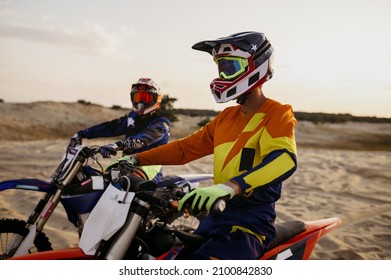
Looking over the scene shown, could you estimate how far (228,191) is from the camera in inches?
73.4

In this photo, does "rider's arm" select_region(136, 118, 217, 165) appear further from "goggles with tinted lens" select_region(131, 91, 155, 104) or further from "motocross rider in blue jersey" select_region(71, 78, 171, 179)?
"goggles with tinted lens" select_region(131, 91, 155, 104)

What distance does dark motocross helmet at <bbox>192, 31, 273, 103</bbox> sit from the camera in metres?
2.35

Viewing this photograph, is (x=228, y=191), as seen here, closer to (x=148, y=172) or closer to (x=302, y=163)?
(x=148, y=172)

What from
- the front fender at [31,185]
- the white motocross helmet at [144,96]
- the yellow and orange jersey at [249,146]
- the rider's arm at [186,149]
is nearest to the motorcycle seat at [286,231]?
the yellow and orange jersey at [249,146]

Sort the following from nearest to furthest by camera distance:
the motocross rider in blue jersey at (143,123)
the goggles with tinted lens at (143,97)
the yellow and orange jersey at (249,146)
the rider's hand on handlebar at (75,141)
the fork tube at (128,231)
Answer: the fork tube at (128,231) < the yellow and orange jersey at (249,146) < the rider's hand on handlebar at (75,141) < the motocross rider in blue jersey at (143,123) < the goggles with tinted lens at (143,97)

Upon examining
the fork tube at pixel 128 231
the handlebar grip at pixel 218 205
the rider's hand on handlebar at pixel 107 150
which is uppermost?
the handlebar grip at pixel 218 205

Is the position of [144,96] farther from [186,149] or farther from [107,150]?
[186,149]

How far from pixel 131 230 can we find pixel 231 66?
43.6 inches

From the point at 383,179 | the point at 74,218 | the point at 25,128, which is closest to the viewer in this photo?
the point at 74,218

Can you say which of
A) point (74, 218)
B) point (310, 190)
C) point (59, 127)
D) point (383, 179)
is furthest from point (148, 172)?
point (59, 127)

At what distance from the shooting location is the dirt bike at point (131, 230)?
1906 mm

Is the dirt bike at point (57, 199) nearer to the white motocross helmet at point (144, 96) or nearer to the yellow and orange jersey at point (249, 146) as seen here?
the yellow and orange jersey at point (249, 146)

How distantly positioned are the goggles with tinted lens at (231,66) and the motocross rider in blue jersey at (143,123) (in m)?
2.09
